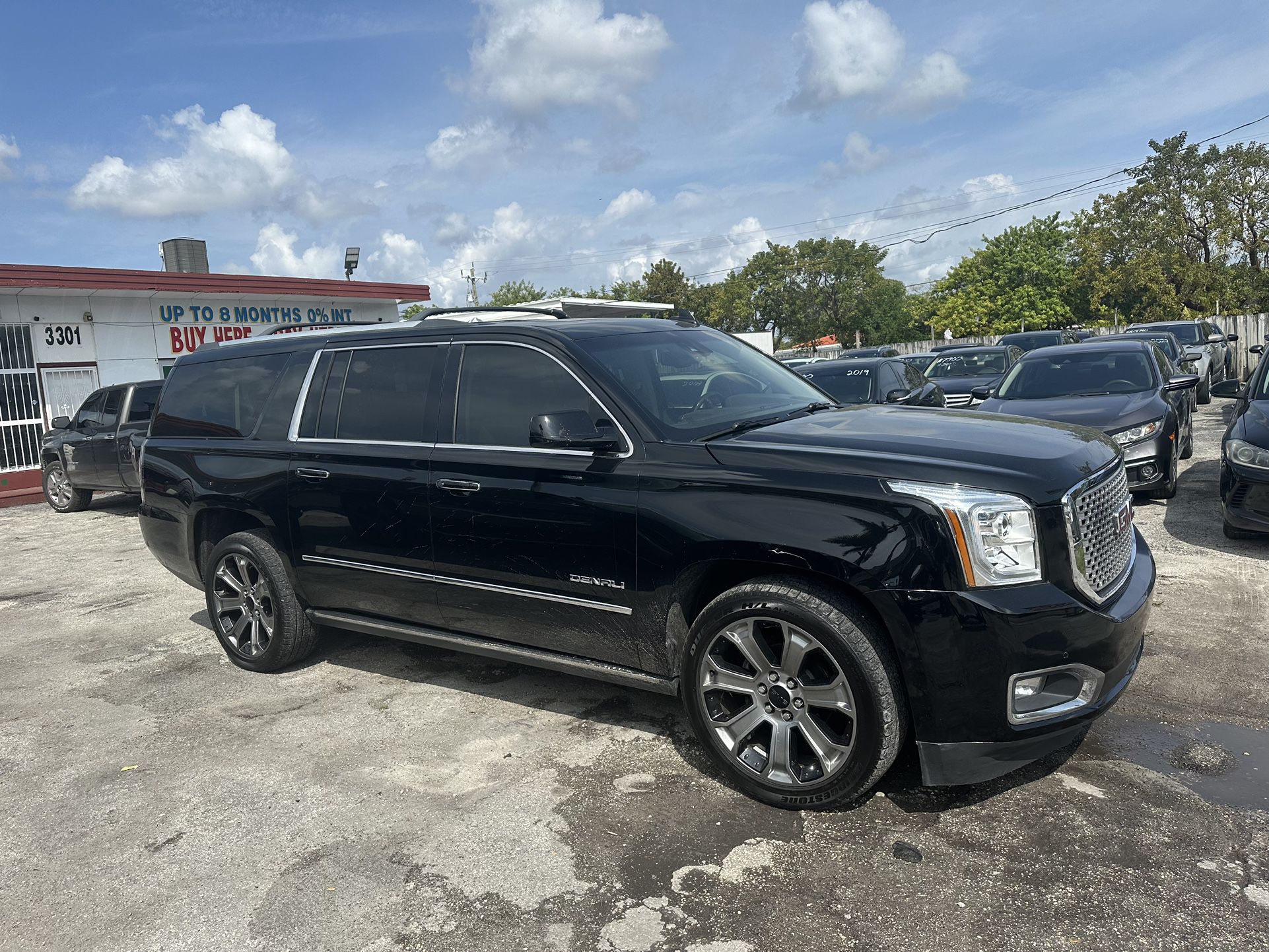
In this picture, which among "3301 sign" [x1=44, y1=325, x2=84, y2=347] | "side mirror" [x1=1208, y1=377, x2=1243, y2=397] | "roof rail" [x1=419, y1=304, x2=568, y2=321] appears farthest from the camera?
"3301 sign" [x1=44, y1=325, x2=84, y2=347]

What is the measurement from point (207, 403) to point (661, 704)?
3.41 meters

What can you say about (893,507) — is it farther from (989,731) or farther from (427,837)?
(427,837)

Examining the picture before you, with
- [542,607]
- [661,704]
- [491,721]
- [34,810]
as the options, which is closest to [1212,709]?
[661,704]

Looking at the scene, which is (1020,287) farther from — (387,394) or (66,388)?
(387,394)

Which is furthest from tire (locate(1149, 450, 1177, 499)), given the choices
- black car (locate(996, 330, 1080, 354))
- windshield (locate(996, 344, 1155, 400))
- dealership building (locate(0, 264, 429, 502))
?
dealership building (locate(0, 264, 429, 502))

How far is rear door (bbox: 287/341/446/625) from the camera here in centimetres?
466

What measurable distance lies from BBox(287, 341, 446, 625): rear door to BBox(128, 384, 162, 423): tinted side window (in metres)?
8.94

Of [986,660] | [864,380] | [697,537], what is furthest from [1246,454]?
[697,537]

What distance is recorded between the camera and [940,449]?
11.7ft

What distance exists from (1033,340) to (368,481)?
17.2 m

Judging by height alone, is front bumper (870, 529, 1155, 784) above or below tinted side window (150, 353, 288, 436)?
below

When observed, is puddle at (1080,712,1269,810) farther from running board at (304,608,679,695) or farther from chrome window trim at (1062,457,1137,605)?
running board at (304,608,679,695)

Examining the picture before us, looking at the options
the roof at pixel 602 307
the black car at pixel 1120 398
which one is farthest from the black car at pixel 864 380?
the roof at pixel 602 307

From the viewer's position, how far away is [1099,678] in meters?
3.33
